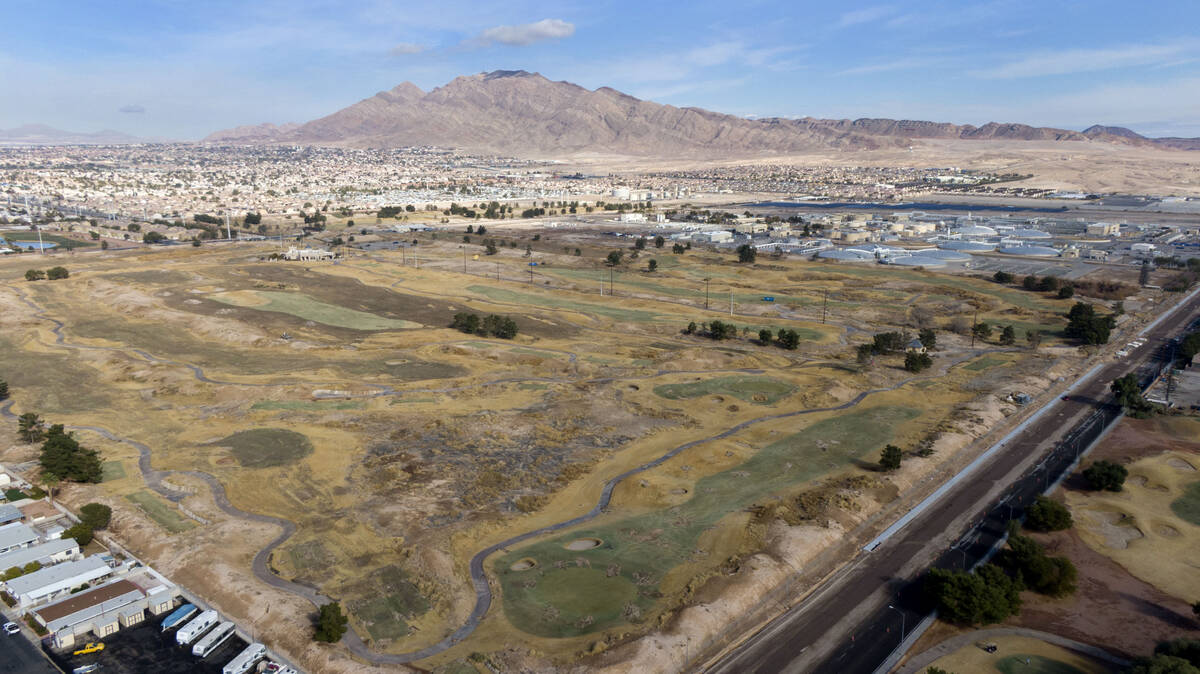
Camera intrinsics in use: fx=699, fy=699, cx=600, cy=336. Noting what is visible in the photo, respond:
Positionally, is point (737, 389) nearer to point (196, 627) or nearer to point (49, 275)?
point (196, 627)

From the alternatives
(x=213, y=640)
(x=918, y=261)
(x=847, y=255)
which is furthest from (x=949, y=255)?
Answer: (x=213, y=640)

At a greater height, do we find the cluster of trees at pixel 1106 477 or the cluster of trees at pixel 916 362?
the cluster of trees at pixel 916 362

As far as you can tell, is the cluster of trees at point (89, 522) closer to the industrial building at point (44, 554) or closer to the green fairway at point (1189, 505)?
the industrial building at point (44, 554)

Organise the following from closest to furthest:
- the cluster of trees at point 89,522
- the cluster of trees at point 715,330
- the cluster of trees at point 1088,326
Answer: the cluster of trees at point 89,522
the cluster of trees at point 1088,326
the cluster of trees at point 715,330

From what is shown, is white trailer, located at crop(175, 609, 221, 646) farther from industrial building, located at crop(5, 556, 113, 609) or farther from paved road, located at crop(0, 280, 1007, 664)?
industrial building, located at crop(5, 556, 113, 609)

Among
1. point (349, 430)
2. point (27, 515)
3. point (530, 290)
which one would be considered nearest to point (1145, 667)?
point (349, 430)

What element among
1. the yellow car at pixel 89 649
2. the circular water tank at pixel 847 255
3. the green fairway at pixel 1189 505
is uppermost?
the circular water tank at pixel 847 255

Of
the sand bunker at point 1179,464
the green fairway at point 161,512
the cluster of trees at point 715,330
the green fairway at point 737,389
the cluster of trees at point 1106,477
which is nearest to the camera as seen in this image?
the green fairway at point 161,512

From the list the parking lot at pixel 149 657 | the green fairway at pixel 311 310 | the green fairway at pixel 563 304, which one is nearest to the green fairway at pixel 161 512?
the parking lot at pixel 149 657
